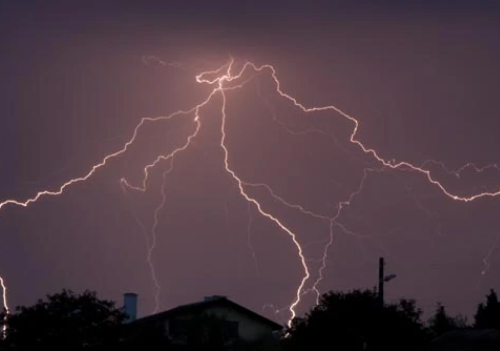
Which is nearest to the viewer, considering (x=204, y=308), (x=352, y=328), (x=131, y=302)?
(x=352, y=328)

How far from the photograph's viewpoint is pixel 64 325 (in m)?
37.4

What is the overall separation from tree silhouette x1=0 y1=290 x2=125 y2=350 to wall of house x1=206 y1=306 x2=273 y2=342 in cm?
1175

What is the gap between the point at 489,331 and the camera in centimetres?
3606

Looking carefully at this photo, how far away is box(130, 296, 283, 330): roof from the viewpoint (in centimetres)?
4775

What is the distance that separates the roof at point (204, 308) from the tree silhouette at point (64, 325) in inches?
329

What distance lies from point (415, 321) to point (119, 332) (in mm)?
8603

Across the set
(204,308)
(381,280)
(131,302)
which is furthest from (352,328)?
(131,302)

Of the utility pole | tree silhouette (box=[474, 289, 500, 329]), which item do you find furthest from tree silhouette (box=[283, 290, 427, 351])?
tree silhouette (box=[474, 289, 500, 329])

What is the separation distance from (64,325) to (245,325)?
14.5 m

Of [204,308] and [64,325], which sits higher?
[204,308]

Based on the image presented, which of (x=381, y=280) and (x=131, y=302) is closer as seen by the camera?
(x=381, y=280)

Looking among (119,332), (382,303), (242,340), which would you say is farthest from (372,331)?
(242,340)

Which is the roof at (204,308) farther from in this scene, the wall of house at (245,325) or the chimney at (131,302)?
the chimney at (131,302)

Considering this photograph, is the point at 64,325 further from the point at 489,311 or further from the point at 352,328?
the point at 489,311
